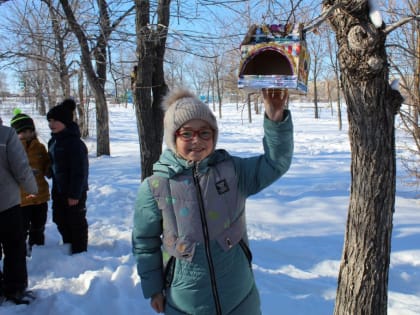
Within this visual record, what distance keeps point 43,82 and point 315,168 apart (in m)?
16.5

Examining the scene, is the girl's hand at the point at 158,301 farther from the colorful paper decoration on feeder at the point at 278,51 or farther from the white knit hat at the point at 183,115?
the colorful paper decoration on feeder at the point at 278,51

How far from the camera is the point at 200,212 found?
1.74m

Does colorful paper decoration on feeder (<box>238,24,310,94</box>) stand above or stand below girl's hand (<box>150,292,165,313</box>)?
above

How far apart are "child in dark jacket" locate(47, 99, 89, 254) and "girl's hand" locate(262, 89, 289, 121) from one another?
276cm

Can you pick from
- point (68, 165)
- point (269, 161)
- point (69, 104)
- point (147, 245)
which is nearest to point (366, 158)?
point (269, 161)

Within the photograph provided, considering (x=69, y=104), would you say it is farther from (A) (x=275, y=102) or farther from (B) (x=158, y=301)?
(A) (x=275, y=102)

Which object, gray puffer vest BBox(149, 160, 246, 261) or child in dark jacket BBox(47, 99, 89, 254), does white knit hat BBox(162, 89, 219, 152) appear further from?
child in dark jacket BBox(47, 99, 89, 254)

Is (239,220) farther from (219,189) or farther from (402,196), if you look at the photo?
(402,196)

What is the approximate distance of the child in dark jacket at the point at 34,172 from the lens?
4.04 m

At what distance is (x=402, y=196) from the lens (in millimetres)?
8039

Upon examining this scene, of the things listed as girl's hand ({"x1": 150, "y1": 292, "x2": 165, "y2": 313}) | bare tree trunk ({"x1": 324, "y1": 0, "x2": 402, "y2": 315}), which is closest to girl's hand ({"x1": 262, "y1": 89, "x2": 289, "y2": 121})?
bare tree trunk ({"x1": 324, "y1": 0, "x2": 402, "y2": 315})

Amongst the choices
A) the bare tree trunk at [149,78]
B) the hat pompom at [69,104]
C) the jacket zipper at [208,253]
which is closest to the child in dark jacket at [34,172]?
the hat pompom at [69,104]

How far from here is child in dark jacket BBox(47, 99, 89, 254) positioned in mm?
3869

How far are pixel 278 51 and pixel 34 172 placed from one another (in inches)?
132
